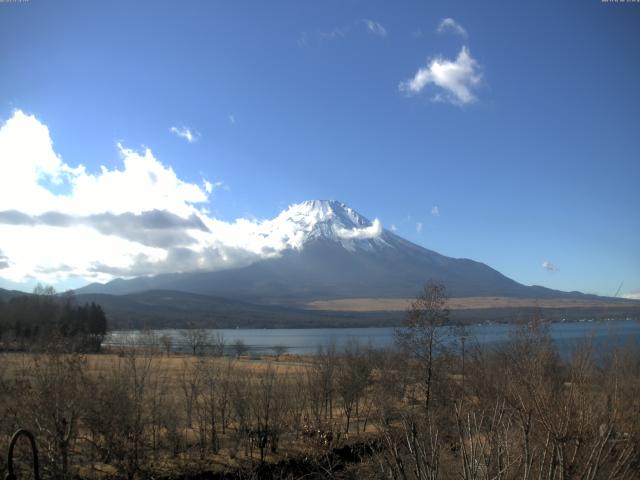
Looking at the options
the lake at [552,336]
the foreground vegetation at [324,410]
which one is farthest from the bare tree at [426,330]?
the lake at [552,336]

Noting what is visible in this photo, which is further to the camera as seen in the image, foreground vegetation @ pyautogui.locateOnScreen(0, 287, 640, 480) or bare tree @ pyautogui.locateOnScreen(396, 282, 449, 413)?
bare tree @ pyautogui.locateOnScreen(396, 282, 449, 413)

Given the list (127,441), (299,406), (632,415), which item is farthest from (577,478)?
(299,406)

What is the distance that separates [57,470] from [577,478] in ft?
44.3

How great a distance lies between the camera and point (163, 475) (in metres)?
19.6

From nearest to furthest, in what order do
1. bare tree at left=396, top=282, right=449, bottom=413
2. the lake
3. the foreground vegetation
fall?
the foreground vegetation → the lake → bare tree at left=396, top=282, right=449, bottom=413

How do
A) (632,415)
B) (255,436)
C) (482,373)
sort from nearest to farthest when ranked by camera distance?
(632,415) < (482,373) < (255,436)

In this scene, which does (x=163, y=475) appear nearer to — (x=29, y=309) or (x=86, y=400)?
(x=86, y=400)

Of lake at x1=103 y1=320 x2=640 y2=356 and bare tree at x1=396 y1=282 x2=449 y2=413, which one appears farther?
bare tree at x1=396 y1=282 x2=449 y2=413

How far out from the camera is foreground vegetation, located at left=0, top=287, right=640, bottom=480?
7.61m

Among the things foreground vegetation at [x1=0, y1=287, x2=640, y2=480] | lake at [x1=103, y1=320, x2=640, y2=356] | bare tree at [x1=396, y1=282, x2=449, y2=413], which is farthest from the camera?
bare tree at [x1=396, y1=282, x2=449, y2=413]

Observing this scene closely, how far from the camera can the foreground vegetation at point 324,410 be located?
761 centimetres

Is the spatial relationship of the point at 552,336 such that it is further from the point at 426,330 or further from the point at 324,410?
the point at 324,410

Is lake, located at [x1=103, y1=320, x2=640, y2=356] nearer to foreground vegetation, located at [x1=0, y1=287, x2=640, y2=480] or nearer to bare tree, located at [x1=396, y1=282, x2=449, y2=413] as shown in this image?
foreground vegetation, located at [x1=0, y1=287, x2=640, y2=480]

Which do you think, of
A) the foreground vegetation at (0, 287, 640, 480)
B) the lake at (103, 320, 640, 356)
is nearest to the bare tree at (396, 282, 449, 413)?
the foreground vegetation at (0, 287, 640, 480)
